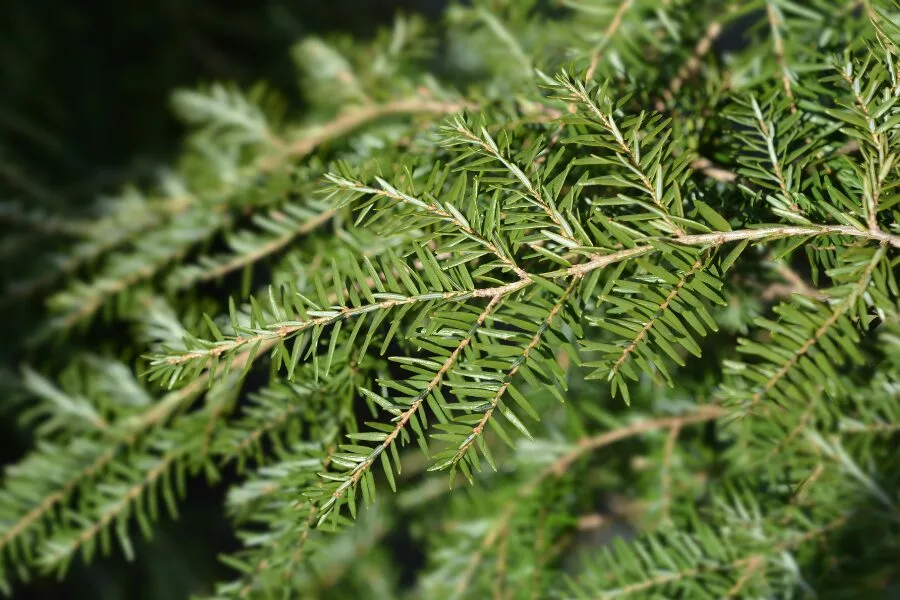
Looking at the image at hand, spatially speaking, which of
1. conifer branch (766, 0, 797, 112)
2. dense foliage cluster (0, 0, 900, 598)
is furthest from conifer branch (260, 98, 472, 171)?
conifer branch (766, 0, 797, 112)

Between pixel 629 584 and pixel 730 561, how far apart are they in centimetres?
7

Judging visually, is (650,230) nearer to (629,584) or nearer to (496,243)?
(496,243)

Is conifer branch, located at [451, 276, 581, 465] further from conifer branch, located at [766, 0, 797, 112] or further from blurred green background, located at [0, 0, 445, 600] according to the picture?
blurred green background, located at [0, 0, 445, 600]

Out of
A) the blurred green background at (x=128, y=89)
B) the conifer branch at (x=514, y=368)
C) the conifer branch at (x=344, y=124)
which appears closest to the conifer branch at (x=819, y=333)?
the conifer branch at (x=514, y=368)

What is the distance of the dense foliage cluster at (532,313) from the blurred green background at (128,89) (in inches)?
14.6

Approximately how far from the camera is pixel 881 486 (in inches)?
18.1

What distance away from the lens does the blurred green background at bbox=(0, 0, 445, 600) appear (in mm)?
971

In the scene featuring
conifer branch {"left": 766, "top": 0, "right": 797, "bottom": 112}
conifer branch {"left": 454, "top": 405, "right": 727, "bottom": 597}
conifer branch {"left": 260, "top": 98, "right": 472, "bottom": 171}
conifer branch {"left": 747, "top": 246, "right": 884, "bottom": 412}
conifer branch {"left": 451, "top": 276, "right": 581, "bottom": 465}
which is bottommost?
conifer branch {"left": 454, "top": 405, "right": 727, "bottom": 597}

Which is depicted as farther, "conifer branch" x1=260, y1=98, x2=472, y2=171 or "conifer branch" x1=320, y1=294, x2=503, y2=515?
"conifer branch" x1=260, y1=98, x2=472, y2=171

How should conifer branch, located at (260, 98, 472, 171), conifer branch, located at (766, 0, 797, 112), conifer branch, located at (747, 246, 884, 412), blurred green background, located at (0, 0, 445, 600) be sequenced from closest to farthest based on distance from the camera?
conifer branch, located at (747, 246, 884, 412) → conifer branch, located at (766, 0, 797, 112) → conifer branch, located at (260, 98, 472, 171) → blurred green background, located at (0, 0, 445, 600)

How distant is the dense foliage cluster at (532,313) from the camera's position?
337mm

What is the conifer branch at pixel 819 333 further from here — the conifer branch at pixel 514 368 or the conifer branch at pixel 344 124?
the conifer branch at pixel 344 124

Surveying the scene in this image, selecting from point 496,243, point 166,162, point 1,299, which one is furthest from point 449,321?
point 166,162

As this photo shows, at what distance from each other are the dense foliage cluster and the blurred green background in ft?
1.21
